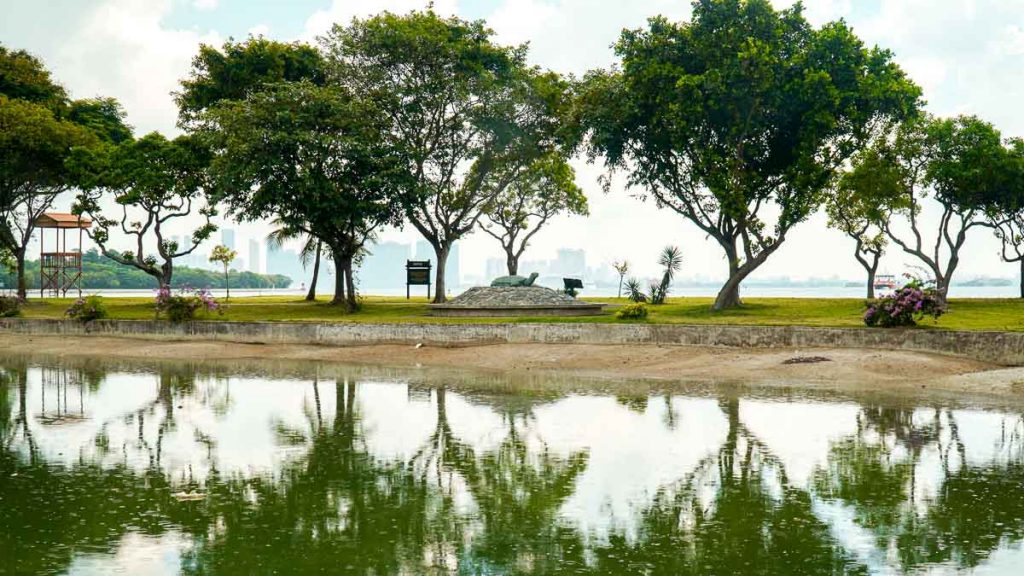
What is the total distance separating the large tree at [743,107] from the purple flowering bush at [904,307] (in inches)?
414

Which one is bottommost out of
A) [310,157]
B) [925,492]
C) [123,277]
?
[925,492]

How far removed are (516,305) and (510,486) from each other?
81.7ft

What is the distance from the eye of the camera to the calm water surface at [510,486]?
8383 millimetres

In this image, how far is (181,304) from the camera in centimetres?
3444

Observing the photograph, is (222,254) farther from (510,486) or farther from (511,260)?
(510,486)

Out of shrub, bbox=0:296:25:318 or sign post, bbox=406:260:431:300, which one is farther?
sign post, bbox=406:260:431:300

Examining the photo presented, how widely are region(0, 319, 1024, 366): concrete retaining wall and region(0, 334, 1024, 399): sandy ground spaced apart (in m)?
0.47

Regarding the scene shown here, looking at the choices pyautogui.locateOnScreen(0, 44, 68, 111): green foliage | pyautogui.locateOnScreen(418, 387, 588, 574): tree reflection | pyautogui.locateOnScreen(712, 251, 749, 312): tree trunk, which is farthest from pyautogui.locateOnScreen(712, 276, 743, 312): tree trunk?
pyautogui.locateOnScreen(0, 44, 68, 111): green foliage

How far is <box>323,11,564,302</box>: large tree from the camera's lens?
4188 centimetres

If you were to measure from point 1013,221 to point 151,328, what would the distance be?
40090 millimetres

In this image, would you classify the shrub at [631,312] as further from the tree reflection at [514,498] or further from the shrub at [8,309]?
the shrub at [8,309]

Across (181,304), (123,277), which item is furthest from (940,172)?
(123,277)

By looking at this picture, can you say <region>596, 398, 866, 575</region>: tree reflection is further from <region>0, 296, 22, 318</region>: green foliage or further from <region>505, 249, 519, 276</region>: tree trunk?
<region>505, 249, 519, 276</region>: tree trunk

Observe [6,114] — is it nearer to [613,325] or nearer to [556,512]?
[613,325]
